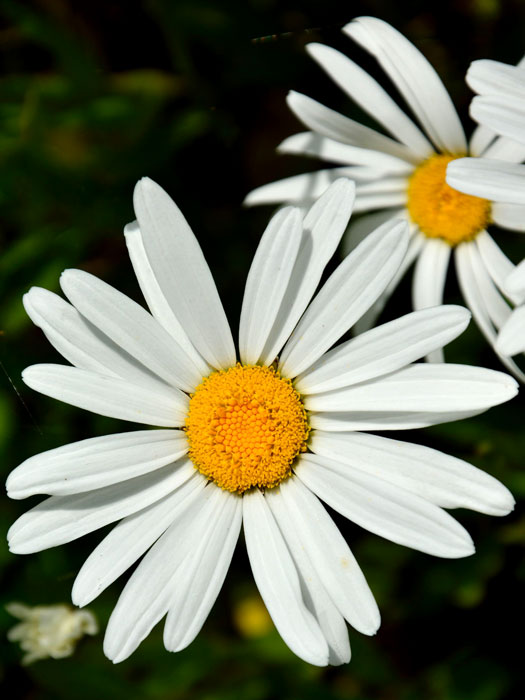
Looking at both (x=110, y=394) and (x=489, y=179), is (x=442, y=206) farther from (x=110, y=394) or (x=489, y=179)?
(x=110, y=394)

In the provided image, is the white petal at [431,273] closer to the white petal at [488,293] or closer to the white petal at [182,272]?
the white petal at [488,293]

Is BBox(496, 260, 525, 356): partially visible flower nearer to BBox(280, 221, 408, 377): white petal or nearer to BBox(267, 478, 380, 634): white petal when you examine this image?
BBox(280, 221, 408, 377): white petal

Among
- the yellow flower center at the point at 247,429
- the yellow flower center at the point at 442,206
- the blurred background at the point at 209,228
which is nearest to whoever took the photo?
the yellow flower center at the point at 247,429

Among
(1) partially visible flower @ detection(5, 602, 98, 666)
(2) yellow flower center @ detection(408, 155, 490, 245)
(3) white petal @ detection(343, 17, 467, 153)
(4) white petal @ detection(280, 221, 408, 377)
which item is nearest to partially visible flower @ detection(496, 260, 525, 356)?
(4) white petal @ detection(280, 221, 408, 377)

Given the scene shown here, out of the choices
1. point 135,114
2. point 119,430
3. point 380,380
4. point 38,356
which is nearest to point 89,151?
point 135,114

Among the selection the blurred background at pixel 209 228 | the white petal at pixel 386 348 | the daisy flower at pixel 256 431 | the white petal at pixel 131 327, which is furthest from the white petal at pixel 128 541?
the blurred background at pixel 209 228

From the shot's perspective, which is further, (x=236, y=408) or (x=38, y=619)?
(x=38, y=619)

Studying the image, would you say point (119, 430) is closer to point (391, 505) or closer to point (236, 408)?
point (236, 408)
